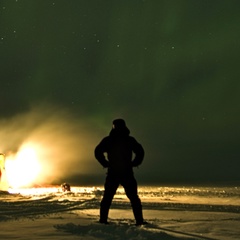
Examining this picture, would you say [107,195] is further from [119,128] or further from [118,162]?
[119,128]

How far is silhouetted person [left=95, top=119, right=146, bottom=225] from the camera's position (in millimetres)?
7336

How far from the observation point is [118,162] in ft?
24.2

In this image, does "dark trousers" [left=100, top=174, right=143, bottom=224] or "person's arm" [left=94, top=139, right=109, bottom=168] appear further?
"person's arm" [left=94, top=139, right=109, bottom=168]

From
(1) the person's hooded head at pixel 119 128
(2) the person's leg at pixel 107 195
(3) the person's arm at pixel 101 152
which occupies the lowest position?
(2) the person's leg at pixel 107 195

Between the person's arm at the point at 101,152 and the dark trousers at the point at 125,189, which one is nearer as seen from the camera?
the dark trousers at the point at 125,189

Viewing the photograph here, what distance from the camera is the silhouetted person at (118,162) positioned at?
289 inches

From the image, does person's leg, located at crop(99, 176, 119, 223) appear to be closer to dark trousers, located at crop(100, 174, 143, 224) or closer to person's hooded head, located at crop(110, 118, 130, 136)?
dark trousers, located at crop(100, 174, 143, 224)

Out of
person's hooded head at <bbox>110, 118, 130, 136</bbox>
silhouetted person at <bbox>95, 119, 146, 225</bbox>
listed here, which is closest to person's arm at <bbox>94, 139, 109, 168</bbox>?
silhouetted person at <bbox>95, 119, 146, 225</bbox>

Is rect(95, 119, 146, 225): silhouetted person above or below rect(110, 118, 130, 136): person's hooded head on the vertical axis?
below

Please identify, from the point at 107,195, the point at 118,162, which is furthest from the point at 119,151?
the point at 107,195

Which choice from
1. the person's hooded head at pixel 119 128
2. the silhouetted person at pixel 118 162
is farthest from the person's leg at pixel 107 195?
the person's hooded head at pixel 119 128

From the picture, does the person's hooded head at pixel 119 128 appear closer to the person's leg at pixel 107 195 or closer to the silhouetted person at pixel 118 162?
the silhouetted person at pixel 118 162

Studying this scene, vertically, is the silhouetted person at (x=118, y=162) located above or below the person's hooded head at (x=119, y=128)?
below

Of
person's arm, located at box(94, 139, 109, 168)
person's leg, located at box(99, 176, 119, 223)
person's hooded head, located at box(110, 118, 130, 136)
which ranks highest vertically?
person's hooded head, located at box(110, 118, 130, 136)
